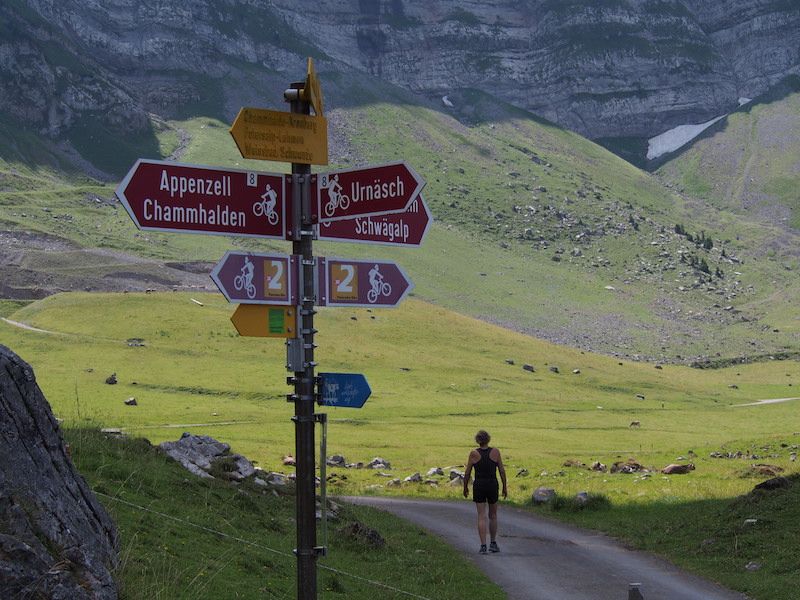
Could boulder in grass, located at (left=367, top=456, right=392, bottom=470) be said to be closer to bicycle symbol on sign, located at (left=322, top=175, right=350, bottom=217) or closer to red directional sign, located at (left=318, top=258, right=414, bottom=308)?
red directional sign, located at (left=318, top=258, right=414, bottom=308)

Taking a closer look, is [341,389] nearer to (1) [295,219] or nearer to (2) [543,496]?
(1) [295,219]

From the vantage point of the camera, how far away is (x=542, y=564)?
853 inches

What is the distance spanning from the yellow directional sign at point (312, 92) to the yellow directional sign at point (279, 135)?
0.39ft

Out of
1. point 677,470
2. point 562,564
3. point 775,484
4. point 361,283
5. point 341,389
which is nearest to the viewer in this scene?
point 341,389

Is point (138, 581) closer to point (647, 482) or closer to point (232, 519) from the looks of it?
point (232, 519)

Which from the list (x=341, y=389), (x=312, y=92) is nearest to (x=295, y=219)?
(x=312, y=92)

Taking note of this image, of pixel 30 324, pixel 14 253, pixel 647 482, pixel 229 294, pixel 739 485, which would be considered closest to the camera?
pixel 229 294

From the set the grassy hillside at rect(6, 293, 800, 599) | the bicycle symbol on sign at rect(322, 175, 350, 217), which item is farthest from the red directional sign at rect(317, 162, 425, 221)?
the grassy hillside at rect(6, 293, 800, 599)

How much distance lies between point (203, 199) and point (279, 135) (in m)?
0.95

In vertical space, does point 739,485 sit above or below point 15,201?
below

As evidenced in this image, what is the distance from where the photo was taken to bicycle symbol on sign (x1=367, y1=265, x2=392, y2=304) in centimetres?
1050

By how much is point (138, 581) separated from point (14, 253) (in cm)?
15248

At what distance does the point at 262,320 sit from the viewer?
9.73 m

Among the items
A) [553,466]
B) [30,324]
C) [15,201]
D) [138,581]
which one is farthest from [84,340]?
[15,201]
